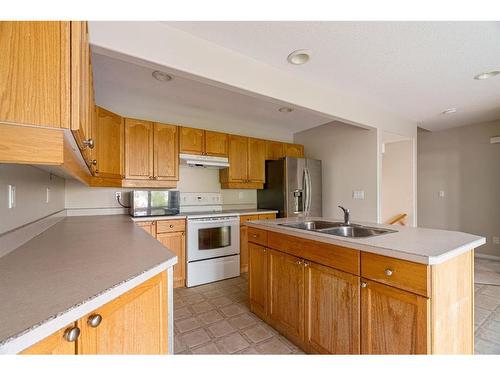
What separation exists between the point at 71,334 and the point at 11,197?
100 cm

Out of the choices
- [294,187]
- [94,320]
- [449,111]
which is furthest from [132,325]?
[449,111]

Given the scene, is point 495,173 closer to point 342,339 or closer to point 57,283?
point 342,339

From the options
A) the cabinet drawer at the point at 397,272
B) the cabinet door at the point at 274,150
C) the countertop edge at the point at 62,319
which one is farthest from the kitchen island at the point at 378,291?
the cabinet door at the point at 274,150

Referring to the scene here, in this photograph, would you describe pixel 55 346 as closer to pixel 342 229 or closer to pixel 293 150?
pixel 342 229

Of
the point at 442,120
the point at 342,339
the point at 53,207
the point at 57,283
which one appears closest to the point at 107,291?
the point at 57,283

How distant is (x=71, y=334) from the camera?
0.58 metres

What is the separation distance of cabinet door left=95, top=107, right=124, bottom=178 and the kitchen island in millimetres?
1925

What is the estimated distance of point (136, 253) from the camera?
1.06 metres

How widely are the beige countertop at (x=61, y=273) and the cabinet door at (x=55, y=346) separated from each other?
0.17 ft

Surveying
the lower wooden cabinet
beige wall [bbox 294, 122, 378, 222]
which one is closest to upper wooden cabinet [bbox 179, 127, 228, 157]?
beige wall [bbox 294, 122, 378, 222]

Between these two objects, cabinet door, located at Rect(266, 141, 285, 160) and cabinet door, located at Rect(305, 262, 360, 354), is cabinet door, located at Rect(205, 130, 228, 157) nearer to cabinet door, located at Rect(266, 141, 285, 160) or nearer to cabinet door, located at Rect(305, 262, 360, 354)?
cabinet door, located at Rect(266, 141, 285, 160)

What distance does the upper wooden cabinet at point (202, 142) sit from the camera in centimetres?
315

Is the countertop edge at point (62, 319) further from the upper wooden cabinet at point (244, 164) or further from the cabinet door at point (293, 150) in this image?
the cabinet door at point (293, 150)

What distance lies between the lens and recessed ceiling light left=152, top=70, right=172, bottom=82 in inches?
94.0
